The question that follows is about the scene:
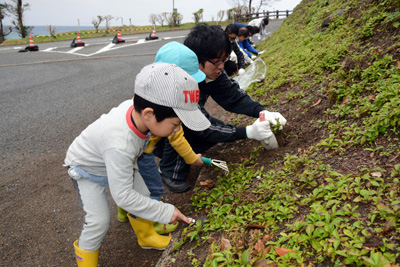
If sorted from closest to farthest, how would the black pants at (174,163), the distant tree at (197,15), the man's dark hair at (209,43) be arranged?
the man's dark hair at (209,43)
the black pants at (174,163)
the distant tree at (197,15)

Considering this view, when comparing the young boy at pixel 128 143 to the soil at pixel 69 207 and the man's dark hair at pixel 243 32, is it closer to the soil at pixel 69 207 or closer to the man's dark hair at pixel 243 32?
the soil at pixel 69 207

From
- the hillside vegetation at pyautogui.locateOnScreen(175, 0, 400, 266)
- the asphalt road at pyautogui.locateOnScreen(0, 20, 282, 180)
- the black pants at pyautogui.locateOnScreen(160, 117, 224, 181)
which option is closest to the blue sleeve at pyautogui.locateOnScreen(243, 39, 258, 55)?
the asphalt road at pyautogui.locateOnScreen(0, 20, 282, 180)

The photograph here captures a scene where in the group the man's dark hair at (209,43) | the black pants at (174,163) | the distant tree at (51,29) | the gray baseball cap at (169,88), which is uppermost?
the distant tree at (51,29)

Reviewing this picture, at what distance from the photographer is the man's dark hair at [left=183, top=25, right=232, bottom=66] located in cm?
281

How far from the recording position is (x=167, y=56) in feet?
8.14

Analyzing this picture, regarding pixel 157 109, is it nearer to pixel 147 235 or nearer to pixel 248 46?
pixel 147 235

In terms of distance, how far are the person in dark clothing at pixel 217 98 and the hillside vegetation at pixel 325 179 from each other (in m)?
0.26

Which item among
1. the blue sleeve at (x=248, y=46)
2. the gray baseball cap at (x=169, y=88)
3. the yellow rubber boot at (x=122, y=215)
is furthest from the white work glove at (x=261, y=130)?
the blue sleeve at (x=248, y=46)

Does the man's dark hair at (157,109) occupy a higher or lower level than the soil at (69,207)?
higher

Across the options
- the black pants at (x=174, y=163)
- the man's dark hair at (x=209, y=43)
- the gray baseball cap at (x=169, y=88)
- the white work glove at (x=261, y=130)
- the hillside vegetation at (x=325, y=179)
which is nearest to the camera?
the hillside vegetation at (x=325, y=179)

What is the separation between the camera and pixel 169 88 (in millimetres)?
1712

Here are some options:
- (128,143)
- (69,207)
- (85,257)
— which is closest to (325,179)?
(128,143)

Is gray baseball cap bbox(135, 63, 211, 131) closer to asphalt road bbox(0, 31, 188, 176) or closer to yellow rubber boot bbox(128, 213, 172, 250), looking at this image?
yellow rubber boot bbox(128, 213, 172, 250)

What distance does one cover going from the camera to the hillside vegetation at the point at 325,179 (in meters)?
1.54
